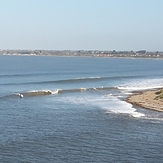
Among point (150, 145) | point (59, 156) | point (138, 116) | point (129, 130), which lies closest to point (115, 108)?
point (138, 116)

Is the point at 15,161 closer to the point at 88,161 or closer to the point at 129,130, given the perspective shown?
the point at 88,161

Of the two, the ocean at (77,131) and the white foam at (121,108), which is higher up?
the white foam at (121,108)

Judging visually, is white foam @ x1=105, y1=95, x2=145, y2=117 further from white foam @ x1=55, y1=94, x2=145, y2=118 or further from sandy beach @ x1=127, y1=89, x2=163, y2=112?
sandy beach @ x1=127, y1=89, x2=163, y2=112

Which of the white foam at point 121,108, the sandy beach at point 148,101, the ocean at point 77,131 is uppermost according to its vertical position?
the sandy beach at point 148,101

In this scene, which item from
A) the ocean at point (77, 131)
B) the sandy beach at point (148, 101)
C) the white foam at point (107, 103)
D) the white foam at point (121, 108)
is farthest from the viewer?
the sandy beach at point (148, 101)

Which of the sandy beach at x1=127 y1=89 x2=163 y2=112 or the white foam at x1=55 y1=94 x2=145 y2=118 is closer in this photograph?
the white foam at x1=55 y1=94 x2=145 y2=118

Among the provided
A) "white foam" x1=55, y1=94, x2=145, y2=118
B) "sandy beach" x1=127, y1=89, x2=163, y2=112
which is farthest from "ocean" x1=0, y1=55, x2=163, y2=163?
"sandy beach" x1=127, y1=89, x2=163, y2=112

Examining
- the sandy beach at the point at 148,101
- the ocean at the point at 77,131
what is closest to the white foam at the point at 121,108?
the ocean at the point at 77,131

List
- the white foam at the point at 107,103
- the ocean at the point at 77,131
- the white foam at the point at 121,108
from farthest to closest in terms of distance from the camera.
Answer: the white foam at the point at 107,103 → the white foam at the point at 121,108 → the ocean at the point at 77,131

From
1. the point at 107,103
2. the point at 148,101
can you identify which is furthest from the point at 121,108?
the point at 148,101

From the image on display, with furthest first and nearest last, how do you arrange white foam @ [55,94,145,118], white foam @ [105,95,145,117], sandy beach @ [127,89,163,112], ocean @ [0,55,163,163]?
sandy beach @ [127,89,163,112] → white foam @ [55,94,145,118] → white foam @ [105,95,145,117] → ocean @ [0,55,163,163]

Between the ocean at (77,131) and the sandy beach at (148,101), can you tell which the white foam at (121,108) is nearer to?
the ocean at (77,131)
